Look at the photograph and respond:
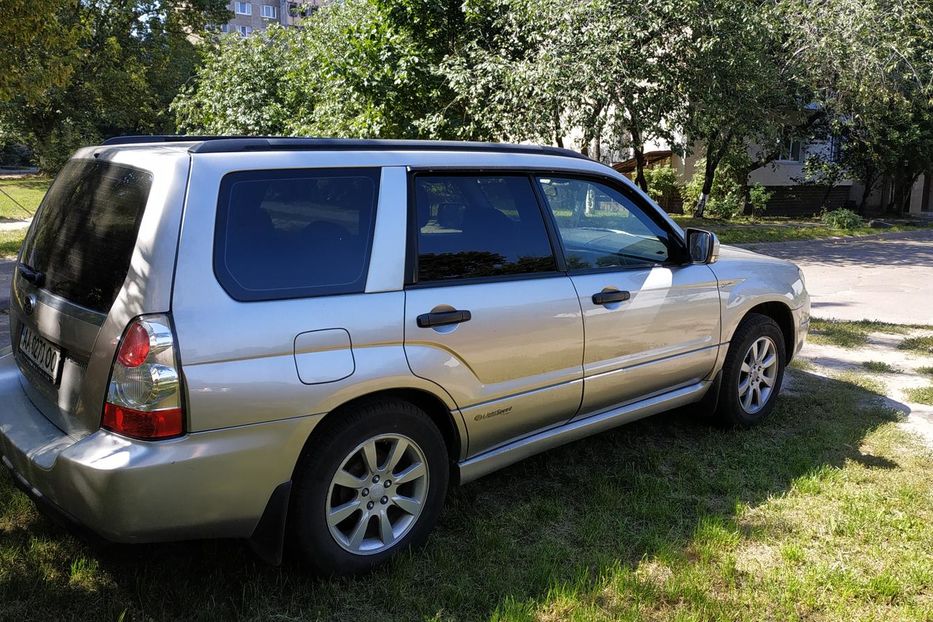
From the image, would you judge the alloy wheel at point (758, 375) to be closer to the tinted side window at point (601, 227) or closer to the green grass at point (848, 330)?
the tinted side window at point (601, 227)

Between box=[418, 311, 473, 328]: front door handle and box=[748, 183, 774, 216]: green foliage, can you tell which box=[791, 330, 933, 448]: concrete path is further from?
box=[748, 183, 774, 216]: green foliage

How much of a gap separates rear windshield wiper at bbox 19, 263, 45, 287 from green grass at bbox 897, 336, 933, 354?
7298 millimetres

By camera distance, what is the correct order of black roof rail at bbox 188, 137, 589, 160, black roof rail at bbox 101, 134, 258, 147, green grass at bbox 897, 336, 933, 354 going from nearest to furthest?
black roof rail at bbox 188, 137, 589, 160 → black roof rail at bbox 101, 134, 258, 147 → green grass at bbox 897, 336, 933, 354

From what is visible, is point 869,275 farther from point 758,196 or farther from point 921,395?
point 758,196

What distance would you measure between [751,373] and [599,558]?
2103 millimetres

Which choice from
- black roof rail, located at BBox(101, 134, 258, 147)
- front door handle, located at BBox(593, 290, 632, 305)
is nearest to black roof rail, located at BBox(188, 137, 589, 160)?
black roof rail, located at BBox(101, 134, 258, 147)

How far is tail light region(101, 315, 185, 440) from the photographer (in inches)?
101

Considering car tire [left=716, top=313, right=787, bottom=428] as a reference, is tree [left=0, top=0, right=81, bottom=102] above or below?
above

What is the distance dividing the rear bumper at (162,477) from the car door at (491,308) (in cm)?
69

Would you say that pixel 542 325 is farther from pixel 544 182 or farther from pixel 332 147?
pixel 332 147

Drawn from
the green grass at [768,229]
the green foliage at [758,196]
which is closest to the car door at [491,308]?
the green grass at [768,229]

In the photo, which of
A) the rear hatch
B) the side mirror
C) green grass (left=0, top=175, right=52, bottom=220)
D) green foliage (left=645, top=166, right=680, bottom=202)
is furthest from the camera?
green foliage (left=645, top=166, right=680, bottom=202)

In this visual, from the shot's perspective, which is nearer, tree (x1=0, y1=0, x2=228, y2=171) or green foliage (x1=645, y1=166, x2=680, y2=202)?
green foliage (x1=645, y1=166, x2=680, y2=202)

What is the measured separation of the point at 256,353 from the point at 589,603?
158cm
